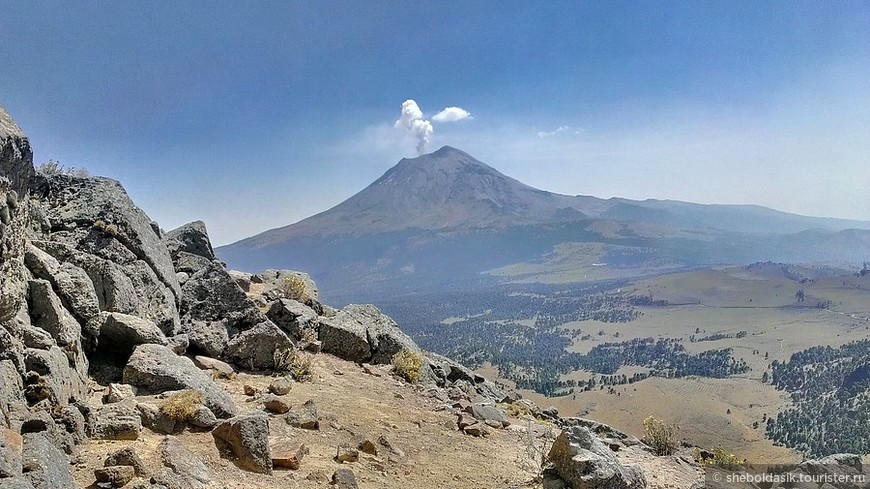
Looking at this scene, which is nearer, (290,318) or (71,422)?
(71,422)

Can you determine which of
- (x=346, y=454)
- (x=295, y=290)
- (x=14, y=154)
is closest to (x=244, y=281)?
(x=295, y=290)

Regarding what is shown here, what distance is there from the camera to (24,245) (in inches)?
341

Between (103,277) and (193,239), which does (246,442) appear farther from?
(193,239)

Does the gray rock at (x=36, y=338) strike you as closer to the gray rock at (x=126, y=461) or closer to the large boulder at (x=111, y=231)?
the gray rock at (x=126, y=461)

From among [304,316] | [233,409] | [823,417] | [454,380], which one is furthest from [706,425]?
[233,409]

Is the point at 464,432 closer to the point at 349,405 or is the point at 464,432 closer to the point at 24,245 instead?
the point at 349,405

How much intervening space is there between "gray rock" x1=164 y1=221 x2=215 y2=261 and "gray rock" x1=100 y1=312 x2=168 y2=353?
827 centimetres

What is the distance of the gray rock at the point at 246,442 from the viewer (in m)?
7.47

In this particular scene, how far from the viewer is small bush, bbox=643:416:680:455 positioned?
41.5ft

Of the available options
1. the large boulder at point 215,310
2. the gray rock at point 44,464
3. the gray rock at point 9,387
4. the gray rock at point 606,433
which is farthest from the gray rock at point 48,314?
the gray rock at point 606,433

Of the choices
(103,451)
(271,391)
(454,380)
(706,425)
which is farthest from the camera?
(706,425)

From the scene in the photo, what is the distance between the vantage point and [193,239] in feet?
62.6

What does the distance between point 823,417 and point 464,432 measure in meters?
111

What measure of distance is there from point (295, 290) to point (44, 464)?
13.9m
